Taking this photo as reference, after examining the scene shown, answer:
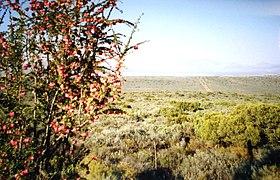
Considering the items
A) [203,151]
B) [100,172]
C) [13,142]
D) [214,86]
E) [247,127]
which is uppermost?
[13,142]

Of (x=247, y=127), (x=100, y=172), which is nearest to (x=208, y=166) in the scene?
(x=247, y=127)

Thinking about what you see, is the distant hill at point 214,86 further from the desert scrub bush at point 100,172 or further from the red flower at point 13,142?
the red flower at point 13,142

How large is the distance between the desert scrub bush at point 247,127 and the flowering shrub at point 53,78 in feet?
22.7

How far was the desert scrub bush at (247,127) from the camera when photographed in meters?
8.27

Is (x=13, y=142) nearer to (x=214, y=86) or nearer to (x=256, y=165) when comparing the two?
(x=256, y=165)

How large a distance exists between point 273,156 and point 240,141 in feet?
5.22

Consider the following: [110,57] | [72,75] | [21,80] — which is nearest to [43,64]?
[21,80]

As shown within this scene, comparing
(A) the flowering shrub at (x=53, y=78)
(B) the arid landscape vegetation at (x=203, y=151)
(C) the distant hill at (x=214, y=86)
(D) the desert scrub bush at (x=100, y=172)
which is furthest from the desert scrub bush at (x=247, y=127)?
(C) the distant hill at (x=214, y=86)

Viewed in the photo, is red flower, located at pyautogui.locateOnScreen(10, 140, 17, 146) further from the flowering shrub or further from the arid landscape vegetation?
the arid landscape vegetation

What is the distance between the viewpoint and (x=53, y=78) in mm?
3367

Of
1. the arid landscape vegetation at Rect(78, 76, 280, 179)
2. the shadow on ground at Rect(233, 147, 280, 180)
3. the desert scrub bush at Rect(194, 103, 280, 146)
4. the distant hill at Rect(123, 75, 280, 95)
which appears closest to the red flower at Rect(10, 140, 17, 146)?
the arid landscape vegetation at Rect(78, 76, 280, 179)

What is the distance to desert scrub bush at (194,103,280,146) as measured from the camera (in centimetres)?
827

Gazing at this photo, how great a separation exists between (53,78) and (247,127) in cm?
758

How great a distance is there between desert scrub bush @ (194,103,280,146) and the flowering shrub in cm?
692
